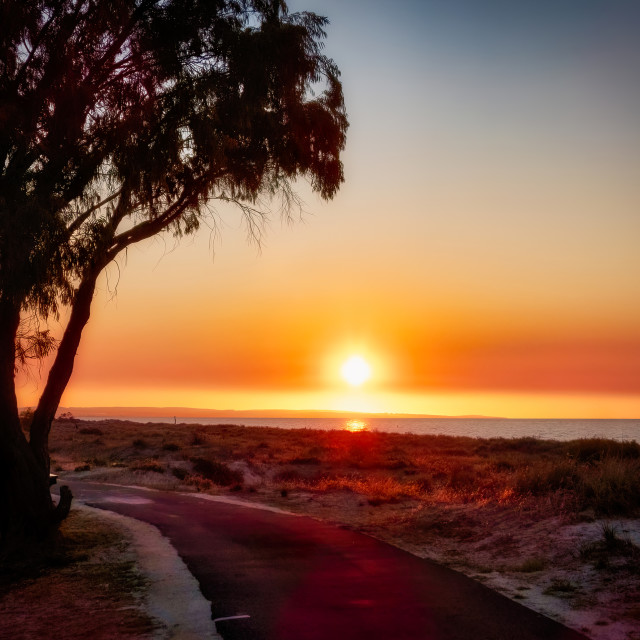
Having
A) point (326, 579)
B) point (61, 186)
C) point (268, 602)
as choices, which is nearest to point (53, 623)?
point (268, 602)

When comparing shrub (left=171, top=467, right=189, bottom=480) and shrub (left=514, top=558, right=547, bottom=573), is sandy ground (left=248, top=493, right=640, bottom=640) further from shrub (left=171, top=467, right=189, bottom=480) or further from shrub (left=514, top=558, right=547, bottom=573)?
shrub (left=171, top=467, right=189, bottom=480)

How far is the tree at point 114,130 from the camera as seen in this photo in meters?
12.5

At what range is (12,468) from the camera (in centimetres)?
1329

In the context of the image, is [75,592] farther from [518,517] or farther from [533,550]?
[518,517]

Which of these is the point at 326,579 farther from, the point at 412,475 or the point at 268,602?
the point at 412,475

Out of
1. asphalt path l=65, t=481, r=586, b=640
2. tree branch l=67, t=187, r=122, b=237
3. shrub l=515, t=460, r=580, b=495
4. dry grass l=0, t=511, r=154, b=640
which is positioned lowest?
dry grass l=0, t=511, r=154, b=640

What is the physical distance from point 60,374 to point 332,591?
775cm

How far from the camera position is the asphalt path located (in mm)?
7926

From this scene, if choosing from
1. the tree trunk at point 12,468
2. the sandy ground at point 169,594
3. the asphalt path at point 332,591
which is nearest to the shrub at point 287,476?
the asphalt path at point 332,591

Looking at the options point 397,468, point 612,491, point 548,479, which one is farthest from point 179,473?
point 612,491

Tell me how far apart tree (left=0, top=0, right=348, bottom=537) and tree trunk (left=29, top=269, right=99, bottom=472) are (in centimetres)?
3

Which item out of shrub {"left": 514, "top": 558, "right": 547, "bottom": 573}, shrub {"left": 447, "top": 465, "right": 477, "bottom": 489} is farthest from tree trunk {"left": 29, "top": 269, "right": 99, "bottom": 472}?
shrub {"left": 447, "top": 465, "right": 477, "bottom": 489}

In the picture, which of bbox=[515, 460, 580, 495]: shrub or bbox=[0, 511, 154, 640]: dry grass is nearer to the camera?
bbox=[0, 511, 154, 640]: dry grass

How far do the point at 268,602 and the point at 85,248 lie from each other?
7.14 metres
